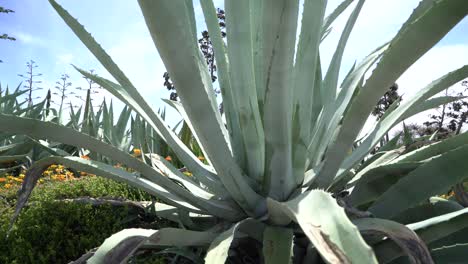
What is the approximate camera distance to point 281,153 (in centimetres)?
132

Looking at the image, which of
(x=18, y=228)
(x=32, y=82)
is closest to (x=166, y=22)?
(x=18, y=228)

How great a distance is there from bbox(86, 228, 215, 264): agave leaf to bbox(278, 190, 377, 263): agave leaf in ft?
1.17

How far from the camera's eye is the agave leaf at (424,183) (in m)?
1.27

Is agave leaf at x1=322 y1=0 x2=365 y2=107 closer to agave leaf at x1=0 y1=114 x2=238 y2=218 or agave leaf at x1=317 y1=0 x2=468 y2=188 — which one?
agave leaf at x1=317 y1=0 x2=468 y2=188

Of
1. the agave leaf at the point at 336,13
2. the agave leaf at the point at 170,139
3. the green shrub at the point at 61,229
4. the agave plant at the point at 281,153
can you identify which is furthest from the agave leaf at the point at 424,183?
the green shrub at the point at 61,229

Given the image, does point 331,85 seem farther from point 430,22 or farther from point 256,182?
point 430,22

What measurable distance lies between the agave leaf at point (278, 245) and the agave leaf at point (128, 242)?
0.23m

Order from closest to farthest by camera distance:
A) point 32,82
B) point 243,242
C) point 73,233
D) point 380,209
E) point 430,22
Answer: point 430,22
point 380,209
point 243,242
point 73,233
point 32,82

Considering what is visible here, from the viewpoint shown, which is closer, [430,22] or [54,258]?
[430,22]

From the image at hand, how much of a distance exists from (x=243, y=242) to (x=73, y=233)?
2.89 ft

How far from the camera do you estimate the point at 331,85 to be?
6.12 ft

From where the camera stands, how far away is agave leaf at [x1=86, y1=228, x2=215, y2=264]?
1075 mm

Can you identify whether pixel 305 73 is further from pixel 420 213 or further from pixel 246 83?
pixel 420 213

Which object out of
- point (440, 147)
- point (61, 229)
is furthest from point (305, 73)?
point (61, 229)
